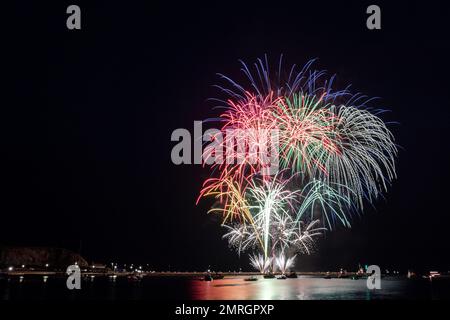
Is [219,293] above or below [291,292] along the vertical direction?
above

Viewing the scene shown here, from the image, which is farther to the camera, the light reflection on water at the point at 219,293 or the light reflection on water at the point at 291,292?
the light reflection on water at the point at 219,293

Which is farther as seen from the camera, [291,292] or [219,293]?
[291,292]

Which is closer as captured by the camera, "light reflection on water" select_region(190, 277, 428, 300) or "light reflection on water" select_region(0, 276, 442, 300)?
"light reflection on water" select_region(190, 277, 428, 300)
